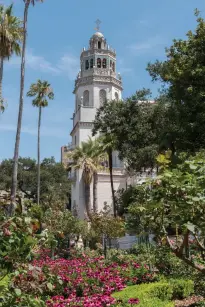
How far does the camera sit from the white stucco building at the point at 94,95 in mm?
43375

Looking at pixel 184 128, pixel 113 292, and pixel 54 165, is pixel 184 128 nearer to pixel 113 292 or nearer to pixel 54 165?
pixel 113 292

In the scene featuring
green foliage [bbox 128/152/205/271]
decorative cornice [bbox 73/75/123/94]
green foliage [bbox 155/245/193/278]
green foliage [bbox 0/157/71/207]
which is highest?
decorative cornice [bbox 73/75/123/94]

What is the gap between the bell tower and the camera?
4484cm

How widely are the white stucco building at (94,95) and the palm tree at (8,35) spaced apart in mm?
22496

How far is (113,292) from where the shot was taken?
30.8 feet

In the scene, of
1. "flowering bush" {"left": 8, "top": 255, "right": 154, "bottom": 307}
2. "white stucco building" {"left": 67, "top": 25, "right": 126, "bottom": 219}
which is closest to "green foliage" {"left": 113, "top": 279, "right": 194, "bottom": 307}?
"flowering bush" {"left": 8, "top": 255, "right": 154, "bottom": 307}

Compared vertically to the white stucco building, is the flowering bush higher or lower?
lower

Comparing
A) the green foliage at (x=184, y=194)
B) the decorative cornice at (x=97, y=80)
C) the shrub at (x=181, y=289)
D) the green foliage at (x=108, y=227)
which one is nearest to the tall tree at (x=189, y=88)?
the green foliage at (x=108, y=227)

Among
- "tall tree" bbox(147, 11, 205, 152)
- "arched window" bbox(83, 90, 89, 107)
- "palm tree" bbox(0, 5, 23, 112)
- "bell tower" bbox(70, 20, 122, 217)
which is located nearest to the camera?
"tall tree" bbox(147, 11, 205, 152)

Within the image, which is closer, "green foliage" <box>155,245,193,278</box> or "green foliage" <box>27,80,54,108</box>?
"green foliage" <box>155,245,193,278</box>

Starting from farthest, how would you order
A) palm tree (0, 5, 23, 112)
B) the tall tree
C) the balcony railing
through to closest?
the balcony railing → palm tree (0, 5, 23, 112) → the tall tree

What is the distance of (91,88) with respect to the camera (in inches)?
1825

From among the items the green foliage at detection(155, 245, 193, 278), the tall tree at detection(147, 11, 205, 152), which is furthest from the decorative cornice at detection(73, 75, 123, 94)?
the green foliage at detection(155, 245, 193, 278)

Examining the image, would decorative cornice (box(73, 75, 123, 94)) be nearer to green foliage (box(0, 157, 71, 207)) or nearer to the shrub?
green foliage (box(0, 157, 71, 207))
